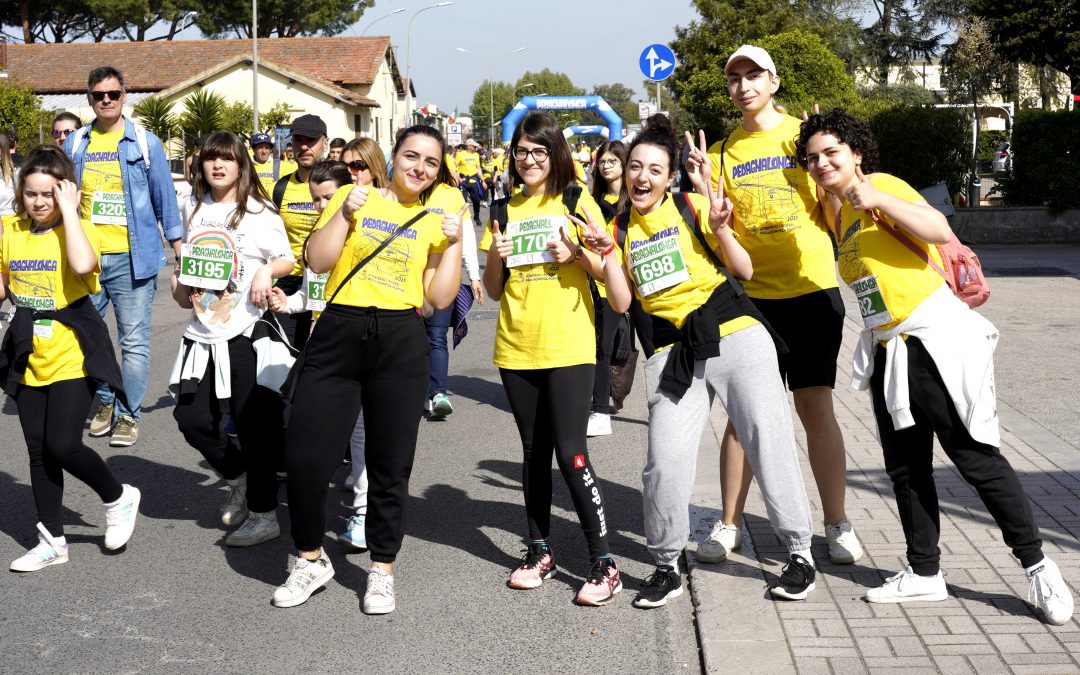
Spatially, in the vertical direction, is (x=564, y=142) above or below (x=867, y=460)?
above

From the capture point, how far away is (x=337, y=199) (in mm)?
4723

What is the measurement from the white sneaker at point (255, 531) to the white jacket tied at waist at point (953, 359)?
289 centimetres

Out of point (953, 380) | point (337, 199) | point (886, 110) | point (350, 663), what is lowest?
point (350, 663)

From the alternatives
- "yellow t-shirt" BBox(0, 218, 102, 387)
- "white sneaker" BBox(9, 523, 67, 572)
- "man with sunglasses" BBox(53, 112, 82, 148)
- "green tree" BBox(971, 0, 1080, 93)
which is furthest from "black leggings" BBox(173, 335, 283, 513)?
"green tree" BBox(971, 0, 1080, 93)

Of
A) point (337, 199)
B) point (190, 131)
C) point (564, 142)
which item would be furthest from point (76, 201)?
point (190, 131)

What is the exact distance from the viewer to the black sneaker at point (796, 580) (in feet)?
14.9

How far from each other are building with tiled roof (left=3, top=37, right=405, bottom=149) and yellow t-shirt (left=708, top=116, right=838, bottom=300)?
49.8 metres

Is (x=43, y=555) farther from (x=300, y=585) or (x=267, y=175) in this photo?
(x=267, y=175)

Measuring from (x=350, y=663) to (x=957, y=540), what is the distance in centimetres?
269

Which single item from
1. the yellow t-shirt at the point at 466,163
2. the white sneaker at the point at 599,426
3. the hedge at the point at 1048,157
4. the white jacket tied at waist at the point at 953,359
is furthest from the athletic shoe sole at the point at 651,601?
the yellow t-shirt at the point at 466,163

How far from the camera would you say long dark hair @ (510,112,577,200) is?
4750 millimetres

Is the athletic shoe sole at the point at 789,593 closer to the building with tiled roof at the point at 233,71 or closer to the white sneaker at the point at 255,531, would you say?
the white sneaker at the point at 255,531

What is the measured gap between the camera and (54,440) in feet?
17.0

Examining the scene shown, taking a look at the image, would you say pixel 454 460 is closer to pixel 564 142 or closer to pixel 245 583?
pixel 245 583
